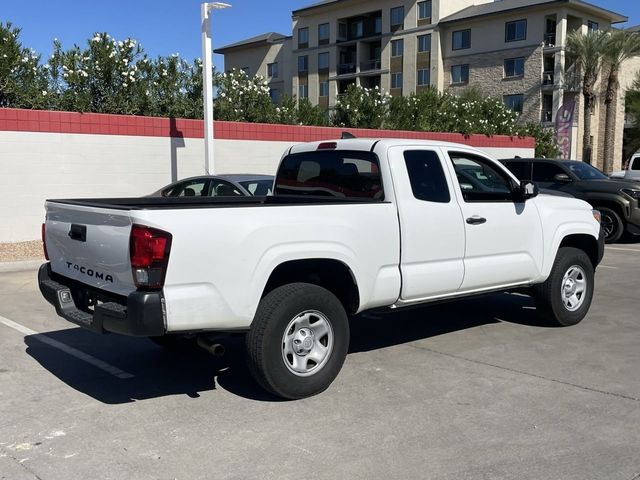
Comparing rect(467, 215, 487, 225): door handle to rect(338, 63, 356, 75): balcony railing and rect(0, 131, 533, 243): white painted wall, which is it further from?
rect(338, 63, 356, 75): balcony railing

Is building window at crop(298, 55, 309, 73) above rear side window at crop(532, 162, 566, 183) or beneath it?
above

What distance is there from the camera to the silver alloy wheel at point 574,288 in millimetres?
7090

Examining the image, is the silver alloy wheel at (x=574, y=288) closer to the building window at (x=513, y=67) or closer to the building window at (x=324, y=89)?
the building window at (x=513, y=67)

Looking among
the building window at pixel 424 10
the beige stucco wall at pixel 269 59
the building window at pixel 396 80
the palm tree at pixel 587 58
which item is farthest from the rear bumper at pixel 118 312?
the beige stucco wall at pixel 269 59

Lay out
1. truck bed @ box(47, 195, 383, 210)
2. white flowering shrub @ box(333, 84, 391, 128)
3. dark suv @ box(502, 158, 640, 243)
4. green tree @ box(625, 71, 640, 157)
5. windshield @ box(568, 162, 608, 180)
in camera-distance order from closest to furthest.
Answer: truck bed @ box(47, 195, 383, 210) < dark suv @ box(502, 158, 640, 243) < windshield @ box(568, 162, 608, 180) < white flowering shrub @ box(333, 84, 391, 128) < green tree @ box(625, 71, 640, 157)

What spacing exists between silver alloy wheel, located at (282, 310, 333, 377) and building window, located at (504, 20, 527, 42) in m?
47.7

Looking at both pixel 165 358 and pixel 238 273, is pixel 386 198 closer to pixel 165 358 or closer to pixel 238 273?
pixel 238 273

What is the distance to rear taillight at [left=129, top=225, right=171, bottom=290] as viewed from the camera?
4.14m

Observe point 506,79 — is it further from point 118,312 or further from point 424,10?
point 118,312

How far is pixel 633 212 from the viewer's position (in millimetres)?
13906

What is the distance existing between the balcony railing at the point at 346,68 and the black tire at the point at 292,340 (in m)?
56.1

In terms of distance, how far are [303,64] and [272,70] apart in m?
5.33

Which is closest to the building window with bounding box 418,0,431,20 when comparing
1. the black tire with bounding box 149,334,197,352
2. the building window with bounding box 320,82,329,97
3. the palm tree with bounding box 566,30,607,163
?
the building window with bounding box 320,82,329,97

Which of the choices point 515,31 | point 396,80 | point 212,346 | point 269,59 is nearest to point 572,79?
point 515,31
